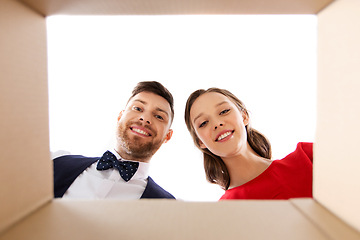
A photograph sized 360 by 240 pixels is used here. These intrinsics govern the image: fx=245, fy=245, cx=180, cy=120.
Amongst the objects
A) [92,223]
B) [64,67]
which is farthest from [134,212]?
[64,67]

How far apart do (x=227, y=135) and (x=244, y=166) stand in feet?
0.87

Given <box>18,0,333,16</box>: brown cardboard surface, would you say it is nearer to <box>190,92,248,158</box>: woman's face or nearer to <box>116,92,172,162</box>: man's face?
<box>190,92,248,158</box>: woman's face

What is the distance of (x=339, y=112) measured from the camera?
32 centimetres

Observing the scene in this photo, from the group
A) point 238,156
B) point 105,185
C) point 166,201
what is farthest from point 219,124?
point 166,201

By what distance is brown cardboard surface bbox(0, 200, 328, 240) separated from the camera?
29 centimetres

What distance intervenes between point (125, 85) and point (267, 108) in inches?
70.6

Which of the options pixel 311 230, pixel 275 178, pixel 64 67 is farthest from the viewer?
pixel 64 67

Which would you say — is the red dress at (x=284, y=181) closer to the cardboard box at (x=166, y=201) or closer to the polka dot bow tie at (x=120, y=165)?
the polka dot bow tie at (x=120, y=165)

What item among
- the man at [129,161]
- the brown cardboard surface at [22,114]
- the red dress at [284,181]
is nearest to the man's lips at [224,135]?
the red dress at [284,181]

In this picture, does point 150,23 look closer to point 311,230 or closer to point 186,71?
point 186,71

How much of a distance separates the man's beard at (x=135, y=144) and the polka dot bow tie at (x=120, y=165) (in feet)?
0.40

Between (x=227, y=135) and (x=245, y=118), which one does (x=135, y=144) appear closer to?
(x=227, y=135)

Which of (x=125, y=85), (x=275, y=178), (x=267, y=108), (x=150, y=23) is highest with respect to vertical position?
(x=150, y=23)

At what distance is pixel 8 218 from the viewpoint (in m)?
0.31
